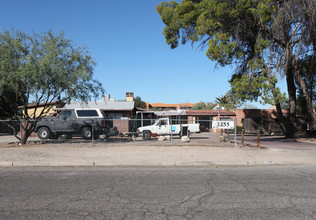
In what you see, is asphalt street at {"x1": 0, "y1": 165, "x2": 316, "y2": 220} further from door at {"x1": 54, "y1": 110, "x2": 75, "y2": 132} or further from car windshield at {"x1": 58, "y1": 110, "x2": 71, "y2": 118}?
car windshield at {"x1": 58, "y1": 110, "x2": 71, "y2": 118}

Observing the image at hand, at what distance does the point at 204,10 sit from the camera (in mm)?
19766

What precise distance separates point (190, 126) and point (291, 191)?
16.3 m

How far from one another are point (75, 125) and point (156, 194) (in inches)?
526

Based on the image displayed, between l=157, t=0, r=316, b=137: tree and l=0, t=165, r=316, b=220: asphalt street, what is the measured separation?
11.4 metres

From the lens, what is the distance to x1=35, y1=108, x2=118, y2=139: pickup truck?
1812 cm

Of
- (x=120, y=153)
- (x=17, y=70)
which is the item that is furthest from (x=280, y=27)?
(x=17, y=70)

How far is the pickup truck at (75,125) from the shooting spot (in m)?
18.1

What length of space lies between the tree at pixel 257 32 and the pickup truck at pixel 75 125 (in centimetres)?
889

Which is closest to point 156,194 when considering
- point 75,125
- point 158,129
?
point 75,125

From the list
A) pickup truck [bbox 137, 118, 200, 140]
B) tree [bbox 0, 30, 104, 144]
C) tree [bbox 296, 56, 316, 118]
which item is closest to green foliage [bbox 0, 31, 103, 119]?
tree [bbox 0, 30, 104, 144]

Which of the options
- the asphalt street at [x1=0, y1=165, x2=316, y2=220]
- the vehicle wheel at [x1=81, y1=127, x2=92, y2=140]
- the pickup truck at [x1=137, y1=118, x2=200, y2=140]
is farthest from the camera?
the pickup truck at [x1=137, y1=118, x2=200, y2=140]

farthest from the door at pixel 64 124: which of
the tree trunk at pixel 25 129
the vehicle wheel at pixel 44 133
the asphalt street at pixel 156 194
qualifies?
the asphalt street at pixel 156 194

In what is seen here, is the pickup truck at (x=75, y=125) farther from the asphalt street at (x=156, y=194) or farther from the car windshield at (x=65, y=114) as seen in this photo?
the asphalt street at (x=156, y=194)

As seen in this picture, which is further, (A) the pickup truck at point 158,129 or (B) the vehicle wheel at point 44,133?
(A) the pickup truck at point 158,129
